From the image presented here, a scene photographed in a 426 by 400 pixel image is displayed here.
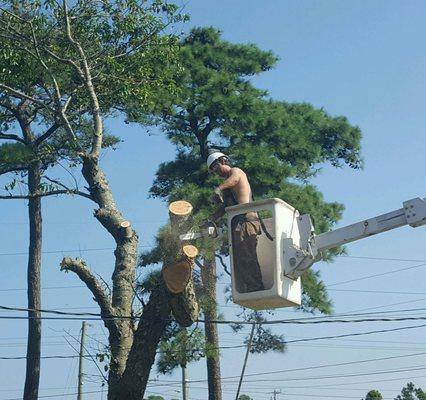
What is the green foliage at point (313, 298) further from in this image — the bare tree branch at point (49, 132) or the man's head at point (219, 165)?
the man's head at point (219, 165)

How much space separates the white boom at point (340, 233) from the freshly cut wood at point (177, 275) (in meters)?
3.19

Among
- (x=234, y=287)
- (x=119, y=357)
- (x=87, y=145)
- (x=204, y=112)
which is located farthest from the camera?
(x=204, y=112)

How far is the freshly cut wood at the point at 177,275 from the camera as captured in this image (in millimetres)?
12016

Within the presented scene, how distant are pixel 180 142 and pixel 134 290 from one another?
492 inches

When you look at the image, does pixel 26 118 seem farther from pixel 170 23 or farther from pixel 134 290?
pixel 134 290

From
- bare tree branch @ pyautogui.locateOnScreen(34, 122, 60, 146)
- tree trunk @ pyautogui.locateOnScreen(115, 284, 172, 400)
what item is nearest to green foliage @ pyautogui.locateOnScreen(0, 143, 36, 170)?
bare tree branch @ pyautogui.locateOnScreen(34, 122, 60, 146)

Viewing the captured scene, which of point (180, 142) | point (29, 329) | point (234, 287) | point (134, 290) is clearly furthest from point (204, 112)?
→ point (234, 287)

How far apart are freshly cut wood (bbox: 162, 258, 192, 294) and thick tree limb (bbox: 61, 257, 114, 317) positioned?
184 centimetres

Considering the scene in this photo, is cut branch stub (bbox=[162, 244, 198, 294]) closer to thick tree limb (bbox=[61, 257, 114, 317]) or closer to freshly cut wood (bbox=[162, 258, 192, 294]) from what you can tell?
freshly cut wood (bbox=[162, 258, 192, 294])

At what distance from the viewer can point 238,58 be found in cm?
2728

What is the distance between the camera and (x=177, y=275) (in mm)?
12086

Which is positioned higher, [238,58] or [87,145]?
[238,58]

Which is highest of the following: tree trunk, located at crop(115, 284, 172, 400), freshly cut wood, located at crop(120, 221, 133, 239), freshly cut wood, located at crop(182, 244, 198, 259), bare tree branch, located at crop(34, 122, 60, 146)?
bare tree branch, located at crop(34, 122, 60, 146)

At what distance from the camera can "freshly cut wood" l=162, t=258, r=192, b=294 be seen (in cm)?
1202
